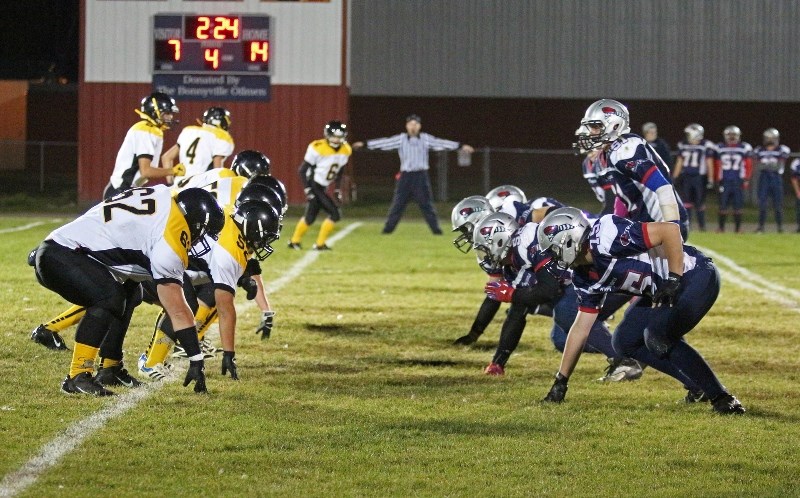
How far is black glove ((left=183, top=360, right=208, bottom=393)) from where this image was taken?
704 cm

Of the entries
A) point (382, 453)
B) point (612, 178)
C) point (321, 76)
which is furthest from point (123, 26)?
point (382, 453)

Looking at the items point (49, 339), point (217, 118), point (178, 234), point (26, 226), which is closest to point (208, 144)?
point (217, 118)

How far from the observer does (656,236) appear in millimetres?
6828

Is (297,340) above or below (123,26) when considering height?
below

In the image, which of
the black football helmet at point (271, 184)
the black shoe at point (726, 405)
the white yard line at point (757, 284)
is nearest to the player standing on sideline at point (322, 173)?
the white yard line at point (757, 284)

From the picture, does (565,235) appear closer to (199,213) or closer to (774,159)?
(199,213)

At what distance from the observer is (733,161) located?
22031 millimetres

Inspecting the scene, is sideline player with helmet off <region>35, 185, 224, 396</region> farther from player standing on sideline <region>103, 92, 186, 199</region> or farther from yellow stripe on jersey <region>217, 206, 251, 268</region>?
player standing on sideline <region>103, 92, 186, 199</region>

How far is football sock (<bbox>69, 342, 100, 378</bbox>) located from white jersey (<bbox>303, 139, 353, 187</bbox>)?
1080cm

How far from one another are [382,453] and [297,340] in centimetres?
371

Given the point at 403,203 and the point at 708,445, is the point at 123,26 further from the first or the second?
the point at 708,445

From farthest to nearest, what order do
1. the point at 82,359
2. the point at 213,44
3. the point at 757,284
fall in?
the point at 213,44 → the point at 757,284 → the point at 82,359

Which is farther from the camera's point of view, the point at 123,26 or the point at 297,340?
the point at 123,26

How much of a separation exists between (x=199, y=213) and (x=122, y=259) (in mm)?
534
